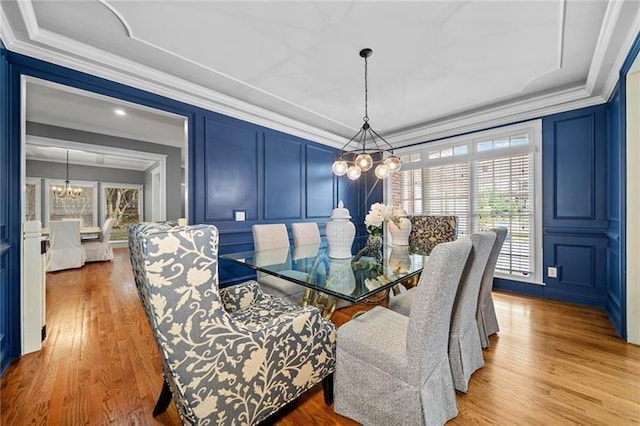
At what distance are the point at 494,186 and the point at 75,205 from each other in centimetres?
1026

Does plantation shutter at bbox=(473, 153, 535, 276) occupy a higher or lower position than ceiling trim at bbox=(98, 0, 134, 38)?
lower

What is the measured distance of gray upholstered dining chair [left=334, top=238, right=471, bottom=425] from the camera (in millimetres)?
1095

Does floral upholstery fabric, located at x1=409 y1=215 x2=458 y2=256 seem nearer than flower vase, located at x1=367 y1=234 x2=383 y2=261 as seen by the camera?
No

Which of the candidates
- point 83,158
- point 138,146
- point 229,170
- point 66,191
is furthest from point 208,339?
point 66,191

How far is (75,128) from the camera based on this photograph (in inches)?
163

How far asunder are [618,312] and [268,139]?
13.9ft

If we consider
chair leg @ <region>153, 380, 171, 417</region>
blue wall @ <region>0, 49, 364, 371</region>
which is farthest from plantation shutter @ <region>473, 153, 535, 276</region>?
chair leg @ <region>153, 380, 171, 417</region>

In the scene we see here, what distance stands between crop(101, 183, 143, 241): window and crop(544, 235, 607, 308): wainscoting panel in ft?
33.0

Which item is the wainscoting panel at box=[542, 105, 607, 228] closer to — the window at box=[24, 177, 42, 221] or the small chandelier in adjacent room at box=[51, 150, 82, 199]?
the small chandelier in adjacent room at box=[51, 150, 82, 199]

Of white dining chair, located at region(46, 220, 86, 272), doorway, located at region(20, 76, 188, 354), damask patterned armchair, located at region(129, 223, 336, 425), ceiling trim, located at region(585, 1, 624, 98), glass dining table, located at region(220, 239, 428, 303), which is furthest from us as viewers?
white dining chair, located at region(46, 220, 86, 272)

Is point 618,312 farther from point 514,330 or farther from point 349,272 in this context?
point 349,272

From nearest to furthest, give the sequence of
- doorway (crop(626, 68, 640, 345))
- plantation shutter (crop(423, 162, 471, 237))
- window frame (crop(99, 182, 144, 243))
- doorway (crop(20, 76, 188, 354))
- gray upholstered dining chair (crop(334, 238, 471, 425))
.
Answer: gray upholstered dining chair (crop(334, 238, 471, 425)) → doorway (crop(626, 68, 640, 345)) → doorway (crop(20, 76, 188, 354)) → plantation shutter (crop(423, 162, 471, 237)) → window frame (crop(99, 182, 144, 243))

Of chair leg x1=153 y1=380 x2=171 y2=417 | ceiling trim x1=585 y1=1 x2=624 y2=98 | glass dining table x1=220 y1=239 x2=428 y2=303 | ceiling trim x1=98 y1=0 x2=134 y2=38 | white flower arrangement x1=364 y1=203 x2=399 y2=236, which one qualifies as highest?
ceiling trim x1=98 y1=0 x2=134 y2=38

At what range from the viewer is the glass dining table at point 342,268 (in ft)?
4.73
